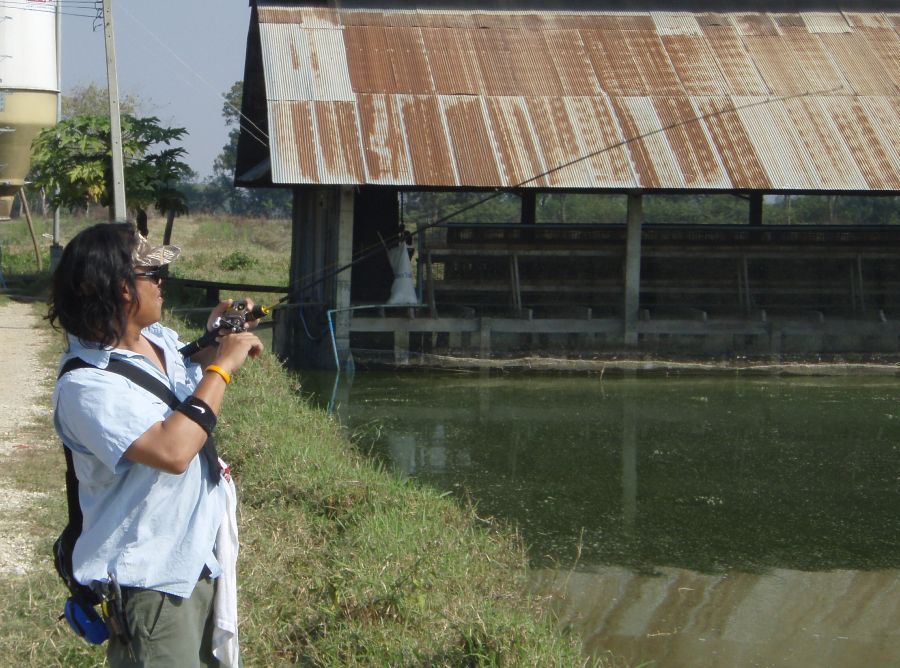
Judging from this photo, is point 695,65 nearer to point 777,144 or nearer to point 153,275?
point 777,144

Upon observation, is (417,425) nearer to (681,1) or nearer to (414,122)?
(414,122)

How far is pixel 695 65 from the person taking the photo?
1527 centimetres

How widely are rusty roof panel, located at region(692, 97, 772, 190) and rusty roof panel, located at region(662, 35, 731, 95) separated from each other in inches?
8.9

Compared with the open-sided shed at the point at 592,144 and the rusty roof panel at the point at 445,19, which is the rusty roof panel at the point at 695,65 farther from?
the rusty roof panel at the point at 445,19


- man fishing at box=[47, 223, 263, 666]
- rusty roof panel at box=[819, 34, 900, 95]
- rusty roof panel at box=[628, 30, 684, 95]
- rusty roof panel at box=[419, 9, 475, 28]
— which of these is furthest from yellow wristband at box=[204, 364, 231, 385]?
rusty roof panel at box=[819, 34, 900, 95]

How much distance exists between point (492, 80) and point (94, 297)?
12519 mm

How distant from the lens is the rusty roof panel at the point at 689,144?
13578mm

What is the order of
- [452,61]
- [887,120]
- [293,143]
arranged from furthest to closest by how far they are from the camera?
[452,61] < [887,120] < [293,143]

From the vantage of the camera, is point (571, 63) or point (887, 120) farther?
point (571, 63)

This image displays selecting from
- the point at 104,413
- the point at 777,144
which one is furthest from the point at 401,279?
the point at 104,413

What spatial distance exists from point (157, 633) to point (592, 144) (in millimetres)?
11931

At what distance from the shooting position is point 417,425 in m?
10.2

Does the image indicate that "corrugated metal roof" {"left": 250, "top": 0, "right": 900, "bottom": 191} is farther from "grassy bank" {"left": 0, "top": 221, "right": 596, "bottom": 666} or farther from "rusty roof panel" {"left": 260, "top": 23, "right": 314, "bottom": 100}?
"grassy bank" {"left": 0, "top": 221, "right": 596, "bottom": 666}

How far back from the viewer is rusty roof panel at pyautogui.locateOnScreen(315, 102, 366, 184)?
12.8 metres
